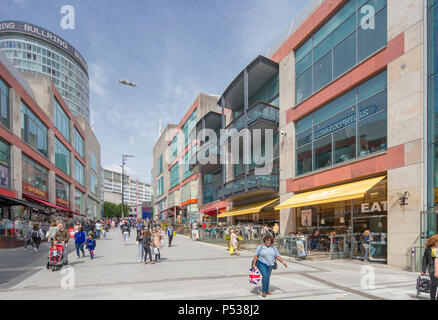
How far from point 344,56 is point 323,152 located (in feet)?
17.9

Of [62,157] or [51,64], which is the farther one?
[51,64]

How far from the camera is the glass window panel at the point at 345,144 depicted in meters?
14.6

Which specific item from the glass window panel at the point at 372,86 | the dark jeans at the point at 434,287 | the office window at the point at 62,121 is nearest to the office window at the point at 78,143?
the office window at the point at 62,121

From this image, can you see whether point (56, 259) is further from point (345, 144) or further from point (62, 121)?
point (62, 121)

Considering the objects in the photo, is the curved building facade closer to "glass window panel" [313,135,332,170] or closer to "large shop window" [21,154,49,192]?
"large shop window" [21,154,49,192]

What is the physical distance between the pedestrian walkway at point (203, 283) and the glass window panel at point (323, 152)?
6557 mm

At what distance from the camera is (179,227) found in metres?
37.7

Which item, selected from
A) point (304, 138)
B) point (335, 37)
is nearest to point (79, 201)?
point (304, 138)

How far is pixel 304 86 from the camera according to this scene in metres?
18.8

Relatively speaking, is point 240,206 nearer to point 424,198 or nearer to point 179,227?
point 179,227

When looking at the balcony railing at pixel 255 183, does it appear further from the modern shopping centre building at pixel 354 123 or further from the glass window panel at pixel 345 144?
the glass window panel at pixel 345 144

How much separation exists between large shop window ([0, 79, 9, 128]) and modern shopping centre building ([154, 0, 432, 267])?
65.0 ft
